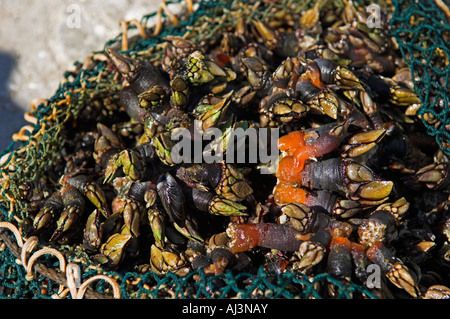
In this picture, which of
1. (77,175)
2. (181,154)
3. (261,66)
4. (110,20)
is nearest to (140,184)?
(181,154)

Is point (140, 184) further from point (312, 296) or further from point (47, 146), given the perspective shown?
point (312, 296)

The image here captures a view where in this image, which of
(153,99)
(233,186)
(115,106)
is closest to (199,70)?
(153,99)

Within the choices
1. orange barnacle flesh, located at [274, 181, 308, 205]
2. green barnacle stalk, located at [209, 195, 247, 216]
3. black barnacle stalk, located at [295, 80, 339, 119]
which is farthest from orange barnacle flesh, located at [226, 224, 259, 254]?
black barnacle stalk, located at [295, 80, 339, 119]

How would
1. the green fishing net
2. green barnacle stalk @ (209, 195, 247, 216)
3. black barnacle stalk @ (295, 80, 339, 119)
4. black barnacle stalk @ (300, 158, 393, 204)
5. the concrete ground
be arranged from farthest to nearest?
the concrete ground
black barnacle stalk @ (295, 80, 339, 119)
green barnacle stalk @ (209, 195, 247, 216)
black barnacle stalk @ (300, 158, 393, 204)
the green fishing net

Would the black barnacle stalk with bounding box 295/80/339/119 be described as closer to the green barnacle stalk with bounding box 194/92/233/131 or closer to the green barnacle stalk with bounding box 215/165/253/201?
the green barnacle stalk with bounding box 194/92/233/131

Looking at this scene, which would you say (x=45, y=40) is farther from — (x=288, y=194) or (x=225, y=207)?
(x=288, y=194)

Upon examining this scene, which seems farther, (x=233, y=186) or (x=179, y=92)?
(x=179, y=92)
